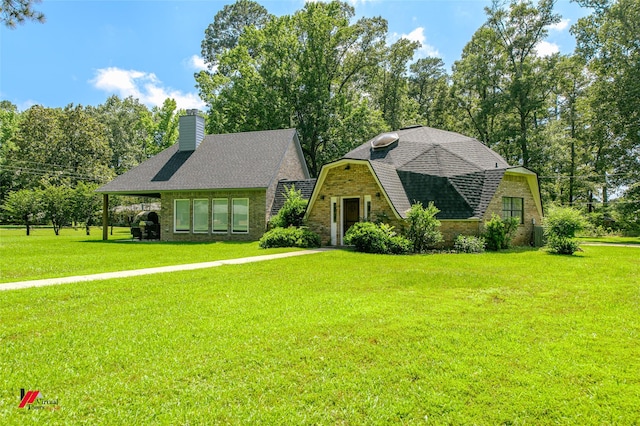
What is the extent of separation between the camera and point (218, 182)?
19859 mm

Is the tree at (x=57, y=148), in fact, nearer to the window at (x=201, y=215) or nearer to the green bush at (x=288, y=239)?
the window at (x=201, y=215)

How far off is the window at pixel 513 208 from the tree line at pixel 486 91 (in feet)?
43.2

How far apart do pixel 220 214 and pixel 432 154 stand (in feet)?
37.3

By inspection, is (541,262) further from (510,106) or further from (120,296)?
(510,106)

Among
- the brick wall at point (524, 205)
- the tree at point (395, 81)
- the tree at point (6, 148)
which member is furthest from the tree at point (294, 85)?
the tree at point (6, 148)

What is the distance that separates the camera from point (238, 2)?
44969 millimetres

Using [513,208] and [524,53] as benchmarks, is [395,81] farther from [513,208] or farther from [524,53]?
[513,208]

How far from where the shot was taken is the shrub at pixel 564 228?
550 inches

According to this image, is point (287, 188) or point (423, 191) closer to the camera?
point (423, 191)

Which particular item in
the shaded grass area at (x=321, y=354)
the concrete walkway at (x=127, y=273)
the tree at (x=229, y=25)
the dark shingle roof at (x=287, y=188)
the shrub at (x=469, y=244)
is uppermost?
the tree at (x=229, y=25)

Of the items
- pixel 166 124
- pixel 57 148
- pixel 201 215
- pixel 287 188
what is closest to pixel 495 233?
pixel 287 188

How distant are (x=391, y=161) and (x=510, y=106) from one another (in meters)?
18.8

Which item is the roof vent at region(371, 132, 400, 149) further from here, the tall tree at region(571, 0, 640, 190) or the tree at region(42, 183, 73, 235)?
the tree at region(42, 183, 73, 235)

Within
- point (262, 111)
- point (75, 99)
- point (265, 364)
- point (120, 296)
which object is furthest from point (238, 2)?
point (265, 364)
